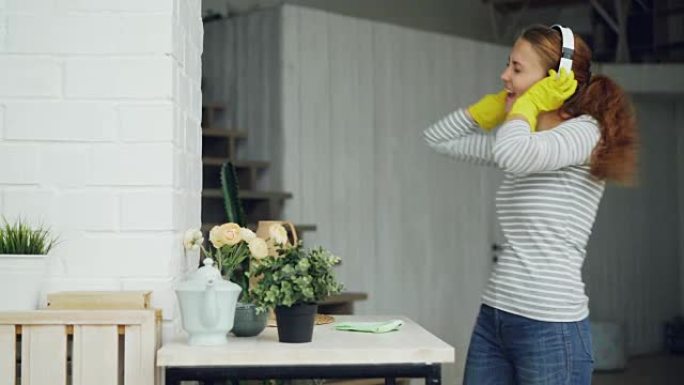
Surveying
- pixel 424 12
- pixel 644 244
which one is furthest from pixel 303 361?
pixel 644 244

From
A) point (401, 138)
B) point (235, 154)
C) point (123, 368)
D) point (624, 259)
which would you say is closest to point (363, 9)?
point (401, 138)

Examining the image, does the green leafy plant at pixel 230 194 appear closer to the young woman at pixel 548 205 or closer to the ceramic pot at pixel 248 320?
the ceramic pot at pixel 248 320

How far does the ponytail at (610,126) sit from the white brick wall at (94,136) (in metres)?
0.87

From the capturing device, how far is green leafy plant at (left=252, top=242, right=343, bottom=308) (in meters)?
1.77

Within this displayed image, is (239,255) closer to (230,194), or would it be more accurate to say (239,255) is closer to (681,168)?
(230,194)

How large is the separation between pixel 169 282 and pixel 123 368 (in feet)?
0.72

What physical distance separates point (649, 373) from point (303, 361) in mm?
5218

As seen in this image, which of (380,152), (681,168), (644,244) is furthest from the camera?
(681,168)

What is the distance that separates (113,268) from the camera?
6.48ft

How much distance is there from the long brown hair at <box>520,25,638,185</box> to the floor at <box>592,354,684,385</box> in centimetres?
428

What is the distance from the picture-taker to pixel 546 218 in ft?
6.58

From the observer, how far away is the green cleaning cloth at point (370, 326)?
6.43ft

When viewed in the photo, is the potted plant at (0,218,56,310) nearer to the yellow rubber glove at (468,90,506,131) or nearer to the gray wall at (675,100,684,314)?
the yellow rubber glove at (468,90,506,131)

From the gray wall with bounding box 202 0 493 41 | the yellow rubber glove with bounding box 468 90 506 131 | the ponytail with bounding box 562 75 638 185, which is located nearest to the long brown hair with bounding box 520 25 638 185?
the ponytail with bounding box 562 75 638 185
